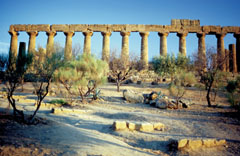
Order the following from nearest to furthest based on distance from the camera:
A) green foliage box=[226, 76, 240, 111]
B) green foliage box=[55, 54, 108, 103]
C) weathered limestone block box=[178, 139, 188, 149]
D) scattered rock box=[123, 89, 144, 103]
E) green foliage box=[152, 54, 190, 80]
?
weathered limestone block box=[178, 139, 188, 149] → green foliage box=[226, 76, 240, 111] → green foliage box=[55, 54, 108, 103] → scattered rock box=[123, 89, 144, 103] → green foliage box=[152, 54, 190, 80]

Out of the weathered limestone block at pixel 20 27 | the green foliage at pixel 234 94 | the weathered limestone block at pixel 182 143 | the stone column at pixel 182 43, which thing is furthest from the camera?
the weathered limestone block at pixel 20 27

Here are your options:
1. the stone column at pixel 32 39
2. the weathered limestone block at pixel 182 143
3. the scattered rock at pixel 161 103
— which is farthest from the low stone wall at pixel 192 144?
the stone column at pixel 32 39

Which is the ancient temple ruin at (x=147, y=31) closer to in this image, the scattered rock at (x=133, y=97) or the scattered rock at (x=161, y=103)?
the scattered rock at (x=133, y=97)

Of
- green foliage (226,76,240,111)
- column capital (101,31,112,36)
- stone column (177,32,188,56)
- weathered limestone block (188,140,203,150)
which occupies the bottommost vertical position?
weathered limestone block (188,140,203,150)

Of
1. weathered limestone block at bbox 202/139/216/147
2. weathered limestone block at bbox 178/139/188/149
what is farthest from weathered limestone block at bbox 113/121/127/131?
weathered limestone block at bbox 202/139/216/147

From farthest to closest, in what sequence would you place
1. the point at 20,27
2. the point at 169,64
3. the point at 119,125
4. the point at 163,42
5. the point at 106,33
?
the point at 20,27, the point at 106,33, the point at 163,42, the point at 169,64, the point at 119,125

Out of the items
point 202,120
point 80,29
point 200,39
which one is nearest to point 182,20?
point 200,39

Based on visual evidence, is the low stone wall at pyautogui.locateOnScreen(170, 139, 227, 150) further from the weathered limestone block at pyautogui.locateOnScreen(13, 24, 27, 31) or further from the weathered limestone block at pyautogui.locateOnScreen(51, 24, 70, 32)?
the weathered limestone block at pyautogui.locateOnScreen(13, 24, 27, 31)

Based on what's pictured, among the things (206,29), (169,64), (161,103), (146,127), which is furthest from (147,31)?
(146,127)

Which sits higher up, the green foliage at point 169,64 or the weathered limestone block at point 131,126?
the green foliage at point 169,64

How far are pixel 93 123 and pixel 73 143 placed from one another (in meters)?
3.02

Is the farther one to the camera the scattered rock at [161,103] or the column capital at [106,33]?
the column capital at [106,33]

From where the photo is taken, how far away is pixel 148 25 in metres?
27.8

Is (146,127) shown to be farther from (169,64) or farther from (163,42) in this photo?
(163,42)
